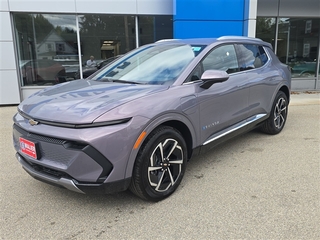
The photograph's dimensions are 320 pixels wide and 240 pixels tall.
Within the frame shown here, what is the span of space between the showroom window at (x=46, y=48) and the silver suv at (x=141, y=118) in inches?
254

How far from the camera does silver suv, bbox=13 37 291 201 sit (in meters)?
2.41

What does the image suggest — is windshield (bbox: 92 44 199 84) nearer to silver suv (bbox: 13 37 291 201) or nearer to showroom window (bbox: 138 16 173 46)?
Answer: silver suv (bbox: 13 37 291 201)

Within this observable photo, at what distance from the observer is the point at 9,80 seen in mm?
8898

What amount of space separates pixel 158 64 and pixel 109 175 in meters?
1.61

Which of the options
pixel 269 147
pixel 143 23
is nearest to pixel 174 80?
pixel 269 147

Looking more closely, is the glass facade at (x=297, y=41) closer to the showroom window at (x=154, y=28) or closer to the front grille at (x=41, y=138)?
the showroom window at (x=154, y=28)

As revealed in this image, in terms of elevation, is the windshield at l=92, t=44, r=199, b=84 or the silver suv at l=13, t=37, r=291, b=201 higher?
the windshield at l=92, t=44, r=199, b=84

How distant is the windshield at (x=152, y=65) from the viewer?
3281mm

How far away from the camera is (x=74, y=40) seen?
9.73 m

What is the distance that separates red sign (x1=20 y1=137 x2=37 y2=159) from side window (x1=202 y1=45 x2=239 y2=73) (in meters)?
2.09

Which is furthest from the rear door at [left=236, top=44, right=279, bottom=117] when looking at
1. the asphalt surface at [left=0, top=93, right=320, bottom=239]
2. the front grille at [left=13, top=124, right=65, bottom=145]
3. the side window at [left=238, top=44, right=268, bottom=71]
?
the front grille at [left=13, top=124, right=65, bottom=145]

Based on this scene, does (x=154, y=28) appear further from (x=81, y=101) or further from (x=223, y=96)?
(x=81, y=101)

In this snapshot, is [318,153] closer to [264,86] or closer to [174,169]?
[264,86]

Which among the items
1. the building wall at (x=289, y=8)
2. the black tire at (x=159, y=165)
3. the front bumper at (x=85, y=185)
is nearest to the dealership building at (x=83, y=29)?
the building wall at (x=289, y=8)
